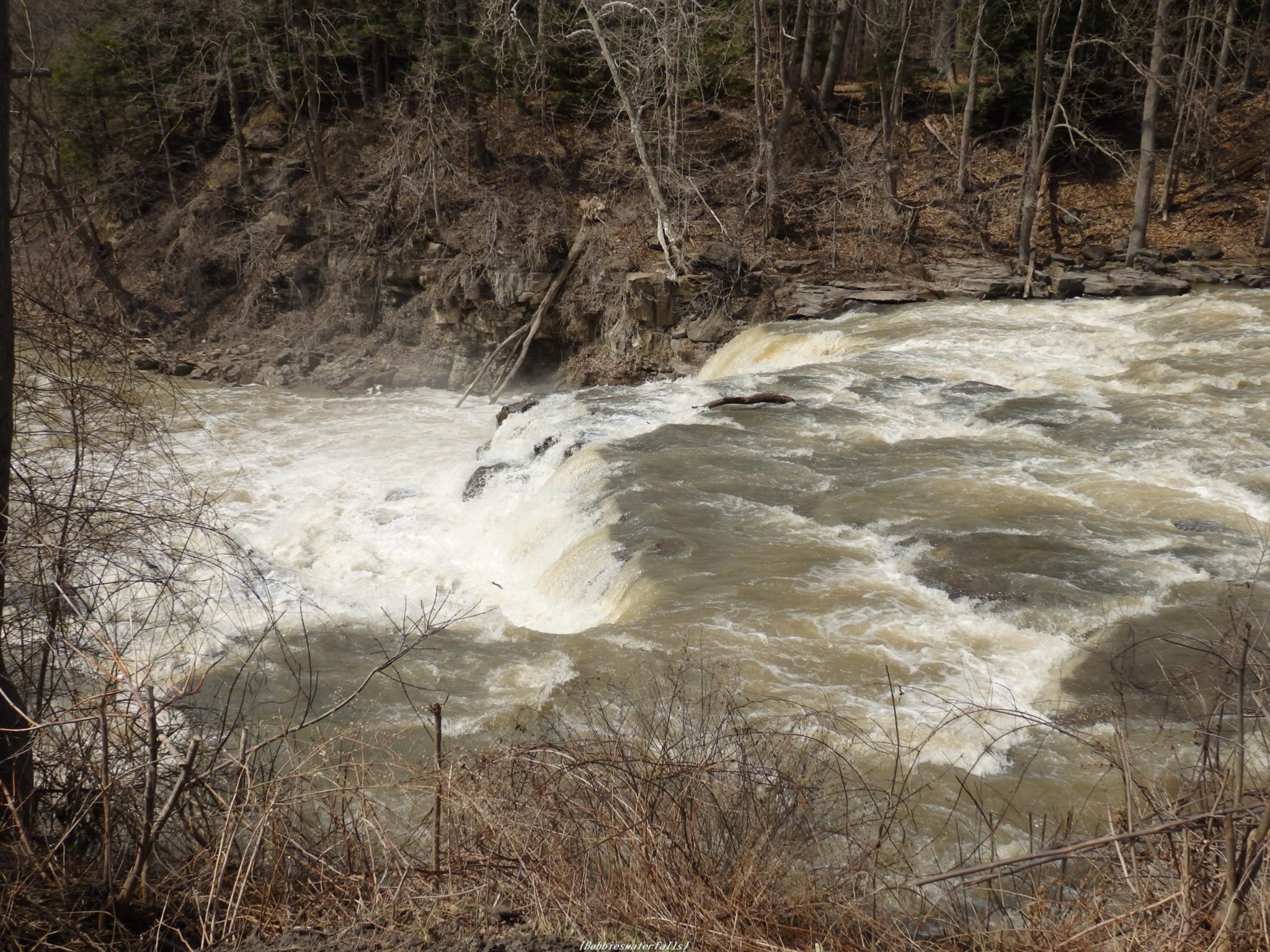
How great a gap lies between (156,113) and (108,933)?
26.2 m

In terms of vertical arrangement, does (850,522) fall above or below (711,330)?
below

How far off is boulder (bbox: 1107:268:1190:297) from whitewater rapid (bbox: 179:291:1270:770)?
414 mm

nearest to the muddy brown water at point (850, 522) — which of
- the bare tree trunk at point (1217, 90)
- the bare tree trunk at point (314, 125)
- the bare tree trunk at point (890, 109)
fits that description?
the bare tree trunk at point (890, 109)

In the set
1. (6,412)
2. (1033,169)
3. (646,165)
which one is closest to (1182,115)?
(1033,169)

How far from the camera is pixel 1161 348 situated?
13.0 meters

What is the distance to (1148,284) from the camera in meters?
15.5

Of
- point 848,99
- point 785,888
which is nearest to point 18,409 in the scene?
point 785,888

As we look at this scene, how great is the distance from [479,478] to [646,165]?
8150 mm

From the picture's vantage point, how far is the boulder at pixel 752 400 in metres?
12.2

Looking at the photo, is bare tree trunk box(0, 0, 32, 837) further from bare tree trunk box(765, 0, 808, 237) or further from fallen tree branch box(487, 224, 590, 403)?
bare tree trunk box(765, 0, 808, 237)

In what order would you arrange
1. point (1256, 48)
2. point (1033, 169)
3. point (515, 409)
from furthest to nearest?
1. point (1256, 48)
2. point (1033, 169)
3. point (515, 409)

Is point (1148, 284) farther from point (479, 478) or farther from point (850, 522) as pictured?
point (479, 478)

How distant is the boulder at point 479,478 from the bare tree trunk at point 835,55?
45.1 feet

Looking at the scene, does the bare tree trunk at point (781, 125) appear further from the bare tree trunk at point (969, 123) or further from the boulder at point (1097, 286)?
the boulder at point (1097, 286)
